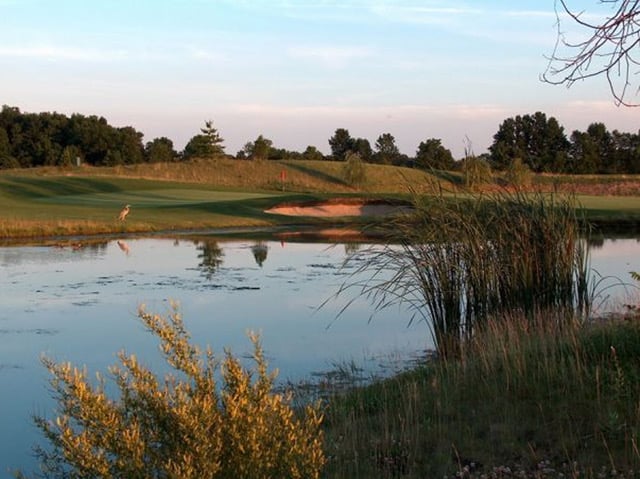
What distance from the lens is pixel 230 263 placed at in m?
22.9

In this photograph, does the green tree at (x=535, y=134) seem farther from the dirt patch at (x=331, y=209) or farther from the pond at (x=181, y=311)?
the pond at (x=181, y=311)

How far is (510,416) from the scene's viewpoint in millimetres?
6668

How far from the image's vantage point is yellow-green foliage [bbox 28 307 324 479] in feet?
13.9

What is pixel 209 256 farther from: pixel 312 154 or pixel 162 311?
pixel 312 154

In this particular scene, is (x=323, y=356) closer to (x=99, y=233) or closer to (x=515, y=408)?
(x=515, y=408)

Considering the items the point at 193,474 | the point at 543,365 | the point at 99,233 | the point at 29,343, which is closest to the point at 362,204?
the point at 99,233

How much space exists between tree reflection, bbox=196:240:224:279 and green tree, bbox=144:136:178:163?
209 feet

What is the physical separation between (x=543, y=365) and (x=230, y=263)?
53.3 feet

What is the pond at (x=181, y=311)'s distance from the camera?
414 inches

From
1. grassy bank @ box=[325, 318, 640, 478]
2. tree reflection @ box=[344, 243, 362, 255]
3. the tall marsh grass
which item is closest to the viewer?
grassy bank @ box=[325, 318, 640, 478]

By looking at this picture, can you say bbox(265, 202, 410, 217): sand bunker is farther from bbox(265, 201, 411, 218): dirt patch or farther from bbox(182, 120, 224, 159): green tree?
bbox(182, 120, 224, 159): green tree

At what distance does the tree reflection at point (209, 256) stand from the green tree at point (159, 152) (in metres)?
63.8

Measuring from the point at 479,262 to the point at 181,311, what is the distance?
250 inches

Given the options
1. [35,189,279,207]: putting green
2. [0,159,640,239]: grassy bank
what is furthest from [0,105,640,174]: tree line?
[35,189,279,207]: putting green
